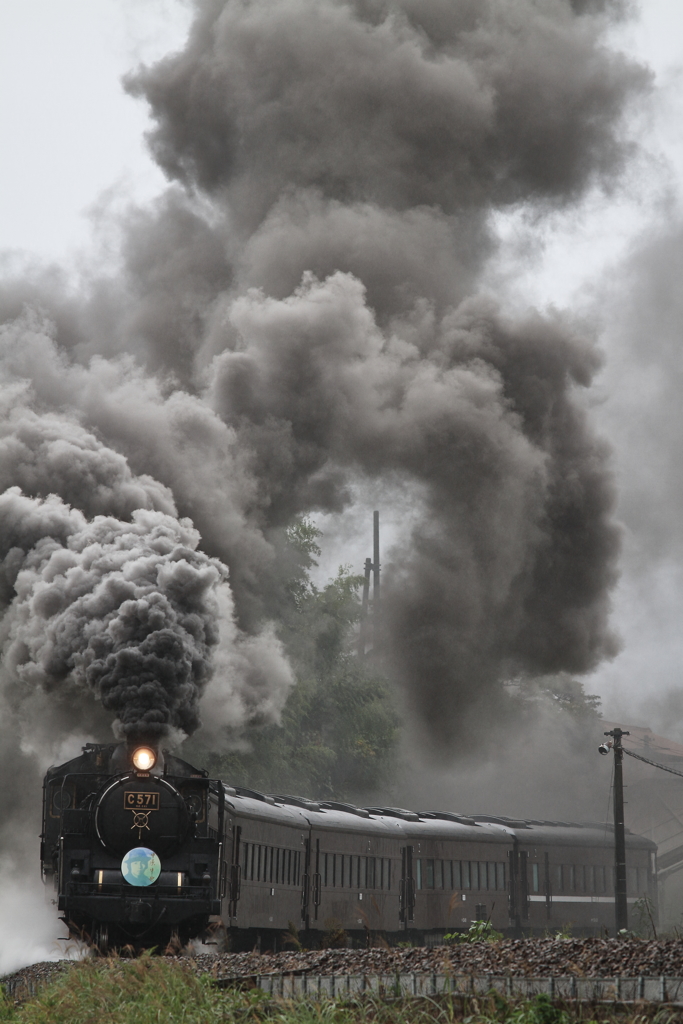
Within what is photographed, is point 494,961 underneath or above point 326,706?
underneath

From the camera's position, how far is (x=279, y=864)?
16.2 metres

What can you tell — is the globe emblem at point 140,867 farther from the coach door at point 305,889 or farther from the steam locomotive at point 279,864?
the coach door at point 305,889

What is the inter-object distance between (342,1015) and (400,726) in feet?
103

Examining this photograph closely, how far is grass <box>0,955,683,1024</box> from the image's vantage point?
558cm

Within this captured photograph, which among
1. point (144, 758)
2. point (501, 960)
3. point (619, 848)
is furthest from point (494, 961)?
point (619, 848)

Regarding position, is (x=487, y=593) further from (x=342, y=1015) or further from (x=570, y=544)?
(x=342, y=1015)

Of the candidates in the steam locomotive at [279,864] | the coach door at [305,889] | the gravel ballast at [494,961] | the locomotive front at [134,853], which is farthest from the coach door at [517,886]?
the gravel ballast at [494,961]

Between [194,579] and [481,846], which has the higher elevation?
[194,579]

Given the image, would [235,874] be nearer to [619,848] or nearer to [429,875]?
[429,875]

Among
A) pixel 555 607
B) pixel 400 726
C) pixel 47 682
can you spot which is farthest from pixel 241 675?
pixel 400 726

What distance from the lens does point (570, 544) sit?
950 inches

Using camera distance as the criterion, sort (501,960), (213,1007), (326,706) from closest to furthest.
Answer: (501,960) → (213,1007) → (326,706)

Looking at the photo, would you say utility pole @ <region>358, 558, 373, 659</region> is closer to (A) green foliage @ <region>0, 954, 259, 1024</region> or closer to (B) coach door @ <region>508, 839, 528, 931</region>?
(B) coach door @ <region>508, 839, 528, 931</region>

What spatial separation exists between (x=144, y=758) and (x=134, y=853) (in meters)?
1.01
